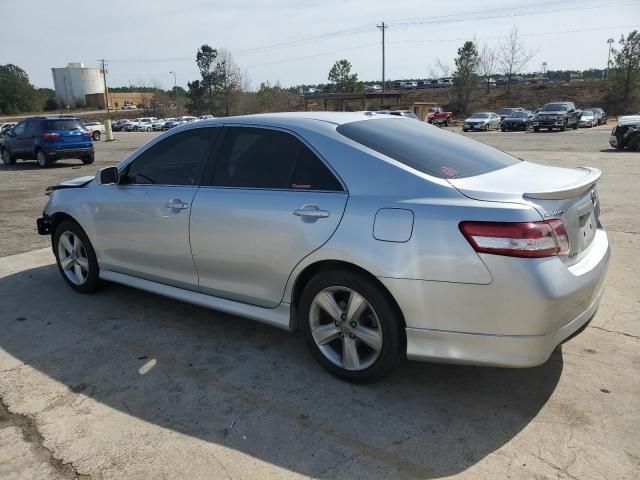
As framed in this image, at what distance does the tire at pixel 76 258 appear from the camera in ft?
16.3

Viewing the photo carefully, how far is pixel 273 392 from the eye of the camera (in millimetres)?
3338

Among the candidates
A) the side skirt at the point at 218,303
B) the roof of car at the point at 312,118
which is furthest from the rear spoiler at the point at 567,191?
the side skirt at the point at 218,303

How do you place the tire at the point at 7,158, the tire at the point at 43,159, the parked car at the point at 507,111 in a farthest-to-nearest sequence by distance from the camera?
the parked car at the point at 507,111 < the tire at the point at 7,158 < the tire at the point at 43,159

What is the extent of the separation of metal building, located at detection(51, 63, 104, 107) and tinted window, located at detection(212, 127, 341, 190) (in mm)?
125468

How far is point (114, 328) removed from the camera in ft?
14.3

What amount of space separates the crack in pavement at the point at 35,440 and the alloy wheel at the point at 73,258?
6.22 ft

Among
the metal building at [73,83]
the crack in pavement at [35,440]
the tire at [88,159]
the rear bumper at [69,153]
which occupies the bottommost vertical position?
the crack in pavement at [35,440]

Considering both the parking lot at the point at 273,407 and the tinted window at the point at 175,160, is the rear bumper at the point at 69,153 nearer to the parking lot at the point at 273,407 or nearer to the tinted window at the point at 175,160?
the parking lot at the point at 273,407

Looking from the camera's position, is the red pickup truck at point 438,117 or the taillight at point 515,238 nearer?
the taillight at point 515,238

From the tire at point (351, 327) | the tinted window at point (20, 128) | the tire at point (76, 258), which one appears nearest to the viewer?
the tire at point (351, 327)

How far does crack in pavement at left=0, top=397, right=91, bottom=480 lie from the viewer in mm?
2664

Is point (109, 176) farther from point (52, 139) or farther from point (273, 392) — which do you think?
point (52, 139)

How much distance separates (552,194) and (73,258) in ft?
14.1

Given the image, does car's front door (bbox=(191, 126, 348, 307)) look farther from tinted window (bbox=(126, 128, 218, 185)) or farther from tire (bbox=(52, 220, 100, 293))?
tire (bbox=(52, 220, 100, 293))
